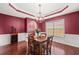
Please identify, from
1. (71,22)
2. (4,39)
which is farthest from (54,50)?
(4,39)

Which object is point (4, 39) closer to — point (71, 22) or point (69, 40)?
point (69, 40)

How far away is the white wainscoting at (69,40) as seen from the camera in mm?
3687

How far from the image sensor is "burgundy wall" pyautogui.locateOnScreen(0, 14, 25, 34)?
425 cm

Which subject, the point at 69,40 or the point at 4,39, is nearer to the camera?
the point at 69,40

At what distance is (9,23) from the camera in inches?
183

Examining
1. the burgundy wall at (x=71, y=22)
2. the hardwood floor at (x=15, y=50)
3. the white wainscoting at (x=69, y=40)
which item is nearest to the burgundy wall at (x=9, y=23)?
the hardwood floor at (x=15, y=50)

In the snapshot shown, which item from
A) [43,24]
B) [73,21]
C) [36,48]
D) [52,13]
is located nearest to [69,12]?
[73,21]

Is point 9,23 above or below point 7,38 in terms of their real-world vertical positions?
above

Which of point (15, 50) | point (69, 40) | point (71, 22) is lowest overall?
point (15, 50)

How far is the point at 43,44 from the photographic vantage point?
120 inches

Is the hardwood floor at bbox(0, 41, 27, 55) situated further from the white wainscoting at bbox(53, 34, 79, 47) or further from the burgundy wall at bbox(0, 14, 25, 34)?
the white wainscoting at bbox(53, 34, 79, 47)

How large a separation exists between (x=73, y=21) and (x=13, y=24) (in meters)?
2.98

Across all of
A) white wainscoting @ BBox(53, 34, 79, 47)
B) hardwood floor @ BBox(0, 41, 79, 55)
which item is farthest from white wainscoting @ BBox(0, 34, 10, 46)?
white wainscoting @ BBox(53, 34, 79, 47)

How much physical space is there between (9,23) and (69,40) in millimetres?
3135
